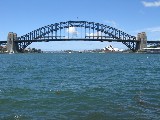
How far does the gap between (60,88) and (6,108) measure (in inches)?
308

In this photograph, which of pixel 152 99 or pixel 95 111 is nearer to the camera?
pixel 95 111

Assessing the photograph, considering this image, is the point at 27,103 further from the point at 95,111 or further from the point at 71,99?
the point at 95,111

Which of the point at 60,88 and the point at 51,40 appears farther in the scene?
the point at 51,40

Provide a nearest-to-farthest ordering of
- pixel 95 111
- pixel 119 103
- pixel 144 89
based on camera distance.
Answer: pixel 95 111 → pixel 119 103 → pixel 144 89

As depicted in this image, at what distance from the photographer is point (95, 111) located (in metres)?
17.4

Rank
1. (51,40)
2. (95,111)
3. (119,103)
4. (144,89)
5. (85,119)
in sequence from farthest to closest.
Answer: (51,40) < (144,89) < (119,103) < (95,111) < (85,119)

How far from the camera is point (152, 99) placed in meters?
20.8

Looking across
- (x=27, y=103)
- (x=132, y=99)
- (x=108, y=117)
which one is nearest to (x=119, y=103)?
(x=132, y=99)

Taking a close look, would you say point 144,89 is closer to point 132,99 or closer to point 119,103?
point 132,99

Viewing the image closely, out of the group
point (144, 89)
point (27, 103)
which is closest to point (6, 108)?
point (27, 103)

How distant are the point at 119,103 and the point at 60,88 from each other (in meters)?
7.14

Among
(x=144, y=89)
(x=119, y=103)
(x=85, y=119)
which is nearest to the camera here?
(x=85, y=119)

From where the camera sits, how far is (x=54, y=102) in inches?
776

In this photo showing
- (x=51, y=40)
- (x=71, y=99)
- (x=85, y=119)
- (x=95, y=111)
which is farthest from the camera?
(x=51, y=40)
